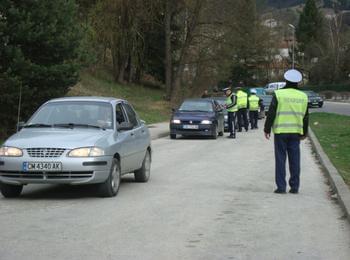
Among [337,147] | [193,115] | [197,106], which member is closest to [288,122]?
[337,147]

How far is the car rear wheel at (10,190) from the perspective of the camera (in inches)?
397

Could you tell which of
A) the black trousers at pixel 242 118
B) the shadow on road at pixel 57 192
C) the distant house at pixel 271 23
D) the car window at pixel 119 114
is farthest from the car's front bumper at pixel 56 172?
the distant house at pixel 271 23

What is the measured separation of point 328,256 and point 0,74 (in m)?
13.7

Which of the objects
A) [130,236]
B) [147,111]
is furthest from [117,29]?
[130,236]

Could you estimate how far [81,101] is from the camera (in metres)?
11.3

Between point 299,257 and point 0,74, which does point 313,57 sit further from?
point 299,257

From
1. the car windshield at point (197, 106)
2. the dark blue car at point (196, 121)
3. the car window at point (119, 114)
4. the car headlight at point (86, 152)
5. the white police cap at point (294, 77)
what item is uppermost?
the white police cap at point (294, 77)

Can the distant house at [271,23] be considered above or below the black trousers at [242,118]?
above

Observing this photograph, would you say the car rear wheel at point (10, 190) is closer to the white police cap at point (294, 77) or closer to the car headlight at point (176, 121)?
the white police cap at point (294, 77)

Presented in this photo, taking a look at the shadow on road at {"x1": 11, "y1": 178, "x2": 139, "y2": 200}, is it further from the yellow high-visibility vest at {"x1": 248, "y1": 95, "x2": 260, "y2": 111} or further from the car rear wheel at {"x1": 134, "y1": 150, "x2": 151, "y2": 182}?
the yellow high-visibility vest at {"x1": 248, "y1": 95, "x2": 260, "y2": 111}

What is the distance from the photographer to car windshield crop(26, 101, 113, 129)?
1075cm

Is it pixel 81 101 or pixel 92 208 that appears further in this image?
pixel 81 101

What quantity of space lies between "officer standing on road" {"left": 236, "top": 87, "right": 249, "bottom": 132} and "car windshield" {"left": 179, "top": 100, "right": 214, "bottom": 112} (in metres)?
1.48

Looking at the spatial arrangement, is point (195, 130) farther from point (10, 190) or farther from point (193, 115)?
point (10, 190)
